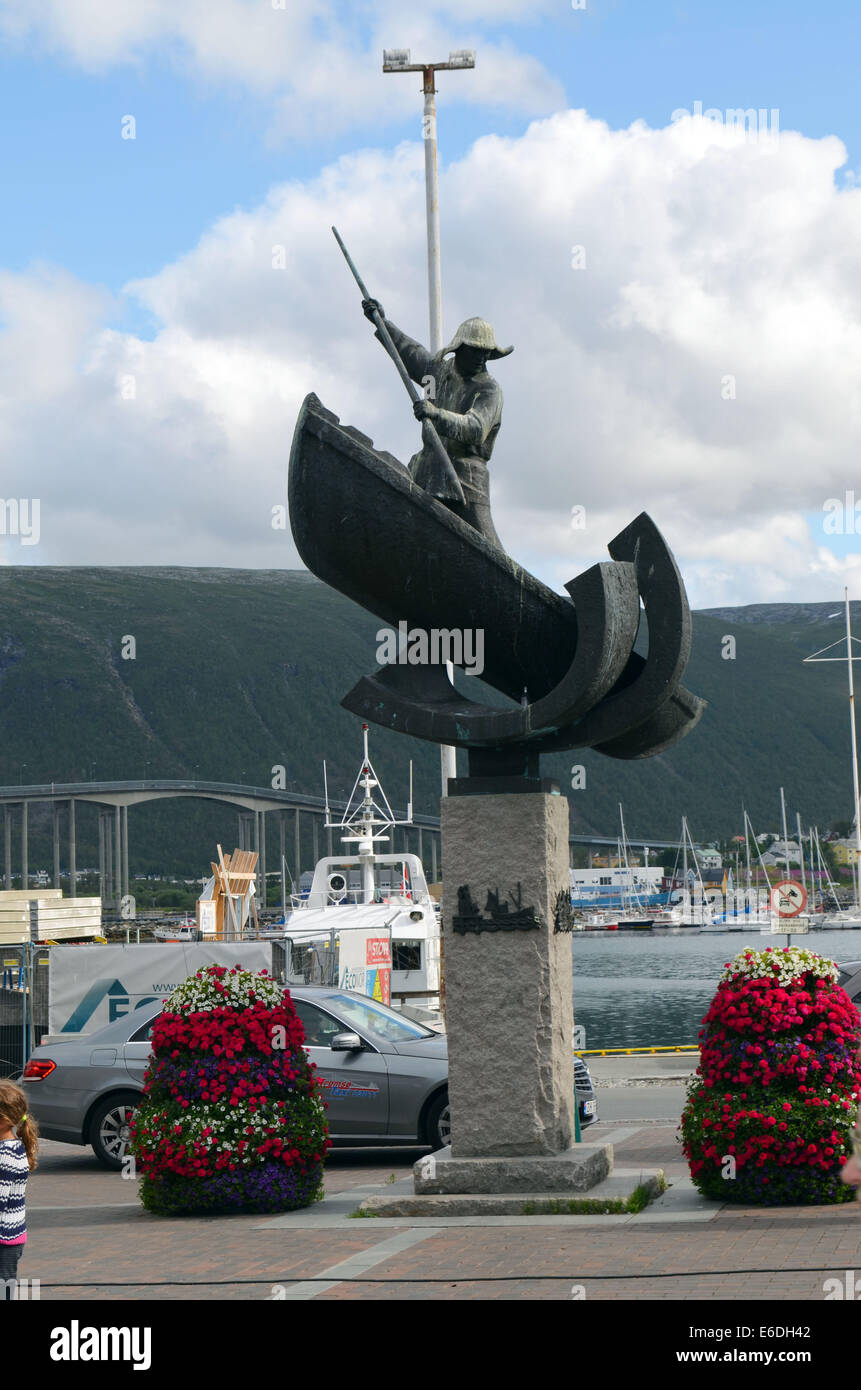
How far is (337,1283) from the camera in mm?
8039

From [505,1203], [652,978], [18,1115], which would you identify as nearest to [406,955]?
[505,1203]

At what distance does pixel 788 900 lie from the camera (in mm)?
21641

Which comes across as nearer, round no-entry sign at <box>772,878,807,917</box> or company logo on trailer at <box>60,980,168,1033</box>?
company logo on trailer at <box>60,980,168,1033</box>

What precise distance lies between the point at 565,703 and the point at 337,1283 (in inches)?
169

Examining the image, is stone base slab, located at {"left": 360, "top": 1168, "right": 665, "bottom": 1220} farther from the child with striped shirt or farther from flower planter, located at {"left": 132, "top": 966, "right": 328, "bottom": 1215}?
the child with striped shirt

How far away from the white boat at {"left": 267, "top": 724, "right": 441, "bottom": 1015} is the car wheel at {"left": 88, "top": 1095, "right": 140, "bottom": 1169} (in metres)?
9.56

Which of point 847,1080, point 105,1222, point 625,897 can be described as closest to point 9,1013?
point 105,1222

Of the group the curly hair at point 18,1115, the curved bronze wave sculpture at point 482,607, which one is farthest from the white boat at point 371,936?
the curly hair at point 18,1115

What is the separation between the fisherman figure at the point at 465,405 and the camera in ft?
36.3

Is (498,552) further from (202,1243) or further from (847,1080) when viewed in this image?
(202,1243)

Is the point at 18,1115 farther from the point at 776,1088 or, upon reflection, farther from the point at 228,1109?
the point at 776,1088

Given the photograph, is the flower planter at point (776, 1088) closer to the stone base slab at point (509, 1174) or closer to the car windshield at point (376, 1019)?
the stone base slab at point (509, 1174)

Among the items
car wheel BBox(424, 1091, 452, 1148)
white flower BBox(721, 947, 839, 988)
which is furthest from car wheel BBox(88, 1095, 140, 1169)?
white flower BBox(721, 947, 839, 988)

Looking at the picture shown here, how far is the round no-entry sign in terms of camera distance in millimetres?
21250
